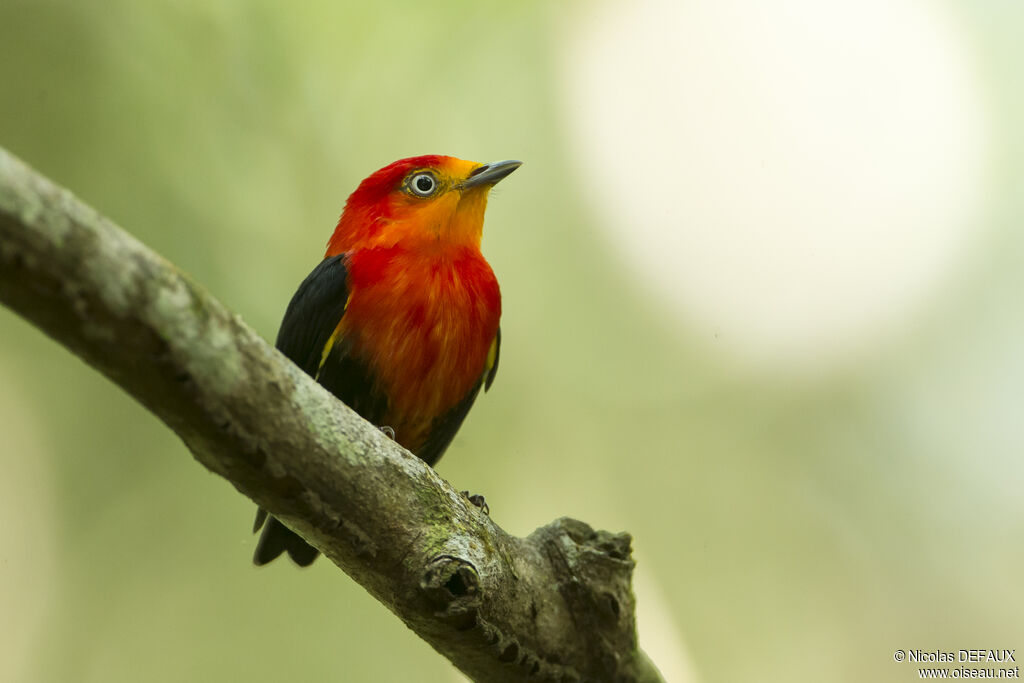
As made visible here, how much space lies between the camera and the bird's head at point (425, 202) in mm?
4203

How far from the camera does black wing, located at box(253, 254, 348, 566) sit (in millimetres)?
3795

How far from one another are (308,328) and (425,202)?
0.90 metres

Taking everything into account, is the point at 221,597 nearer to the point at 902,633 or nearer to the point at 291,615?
the point at 291,615

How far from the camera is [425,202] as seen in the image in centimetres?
427

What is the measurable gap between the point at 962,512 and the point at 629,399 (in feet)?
7.85

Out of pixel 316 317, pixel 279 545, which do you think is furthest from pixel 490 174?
pixel 279 545

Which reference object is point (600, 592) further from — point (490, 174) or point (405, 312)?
point (490, 174)

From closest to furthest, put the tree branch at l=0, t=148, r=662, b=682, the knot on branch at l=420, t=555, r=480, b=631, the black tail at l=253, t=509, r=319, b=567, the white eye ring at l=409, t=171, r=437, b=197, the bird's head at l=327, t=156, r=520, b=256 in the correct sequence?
the tree branch at l=0, t=148, r=662, b=682 → the knot on branch at l=420, t=555, r=480, b=631 → the black tail at l=253, t=509, r=319, b=567 → the bird's head at l=327, t=156, r=520, b=256 → the white eye ring at l=409, t=171, r=437, b=197

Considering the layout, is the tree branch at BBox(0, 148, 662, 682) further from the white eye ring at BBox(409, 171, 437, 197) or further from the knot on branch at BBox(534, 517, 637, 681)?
the white eye ring at BBox(409, 171, 437, 197)

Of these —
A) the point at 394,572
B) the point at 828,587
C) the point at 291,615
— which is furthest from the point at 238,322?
the point at 828,587

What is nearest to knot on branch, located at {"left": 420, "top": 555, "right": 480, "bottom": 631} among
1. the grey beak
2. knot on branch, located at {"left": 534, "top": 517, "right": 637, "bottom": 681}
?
knot on branch, located at {"left": 534, "top": 517, "right": 637, "bottom": 681}

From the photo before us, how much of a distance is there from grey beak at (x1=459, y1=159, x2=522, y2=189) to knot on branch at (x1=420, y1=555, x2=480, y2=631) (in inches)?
87.1

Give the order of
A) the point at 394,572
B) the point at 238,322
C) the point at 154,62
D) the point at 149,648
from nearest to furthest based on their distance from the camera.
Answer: the point at 238,322 → the point at 394,572 → the point at 149,648 → the point at 154,62

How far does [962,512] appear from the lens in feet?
19.8
